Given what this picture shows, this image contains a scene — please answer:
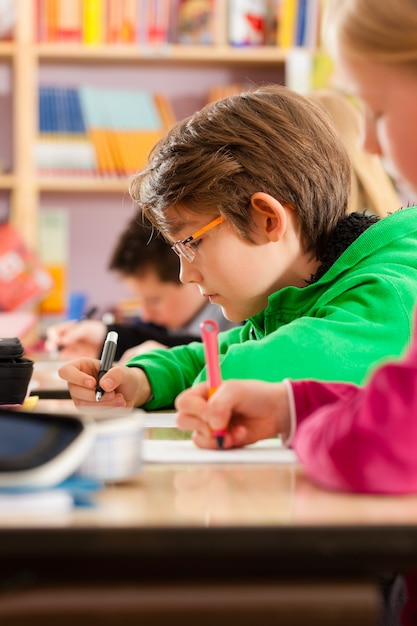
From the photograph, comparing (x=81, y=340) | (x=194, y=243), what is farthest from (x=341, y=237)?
(x=81, y=340)

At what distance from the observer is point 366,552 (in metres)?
0.57

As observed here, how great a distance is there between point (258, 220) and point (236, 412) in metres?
0.57

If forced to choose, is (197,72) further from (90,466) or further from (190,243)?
(90,466)

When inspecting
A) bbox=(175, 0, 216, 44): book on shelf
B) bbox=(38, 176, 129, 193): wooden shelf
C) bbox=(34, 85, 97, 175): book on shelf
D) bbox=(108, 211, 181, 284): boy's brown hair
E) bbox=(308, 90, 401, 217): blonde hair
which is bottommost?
bbox=(108, 211, 181, 284): boy's brown hair

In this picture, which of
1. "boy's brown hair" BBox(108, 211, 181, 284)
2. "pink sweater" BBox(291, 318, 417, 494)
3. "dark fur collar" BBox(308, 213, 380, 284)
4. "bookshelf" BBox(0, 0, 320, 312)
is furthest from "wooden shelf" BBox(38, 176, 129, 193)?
"pink sweater" BBox(291, 318, 417, 494)

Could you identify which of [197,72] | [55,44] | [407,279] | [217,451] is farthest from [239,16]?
[217,451]

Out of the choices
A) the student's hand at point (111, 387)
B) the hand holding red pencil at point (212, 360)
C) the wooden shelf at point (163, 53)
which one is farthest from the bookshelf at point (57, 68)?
the hand holding red pencil at point (212, 360)

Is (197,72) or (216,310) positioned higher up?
(197,72)

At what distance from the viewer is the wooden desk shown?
0.57 metres

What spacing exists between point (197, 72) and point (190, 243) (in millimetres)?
2796

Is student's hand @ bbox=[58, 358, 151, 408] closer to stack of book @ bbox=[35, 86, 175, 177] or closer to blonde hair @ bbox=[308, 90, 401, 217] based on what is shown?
blonde hair @ bbox=[308, 90, 401, 217]

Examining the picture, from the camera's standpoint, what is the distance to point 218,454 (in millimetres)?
877

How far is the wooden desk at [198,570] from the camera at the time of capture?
1.86 ft

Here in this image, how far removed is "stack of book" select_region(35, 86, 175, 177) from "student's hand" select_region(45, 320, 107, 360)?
1393 millimetres
